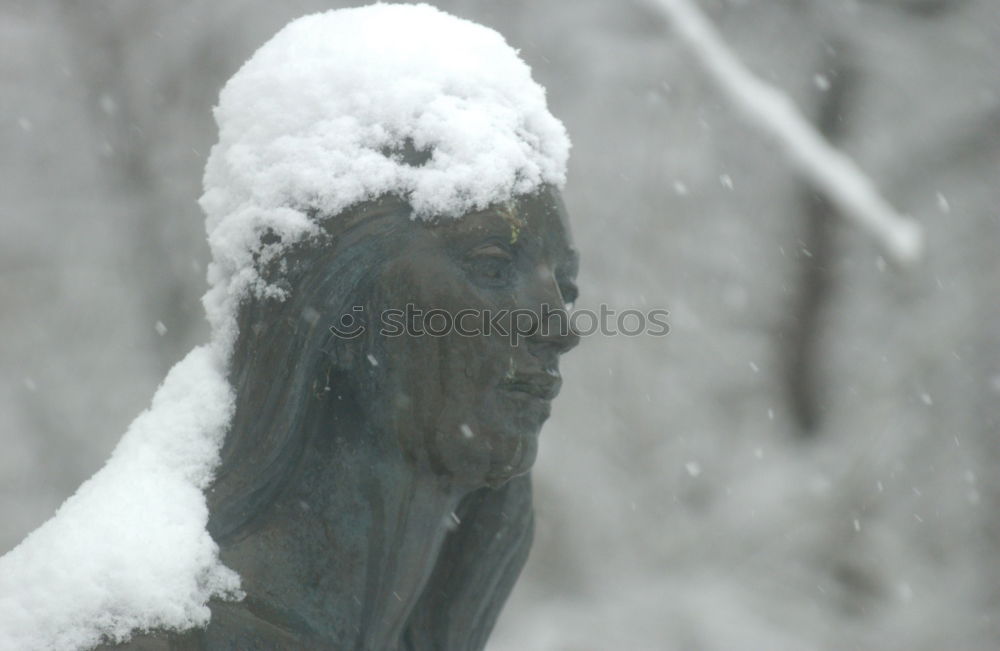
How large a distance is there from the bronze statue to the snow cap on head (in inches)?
2.0

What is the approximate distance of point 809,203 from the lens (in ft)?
22.0

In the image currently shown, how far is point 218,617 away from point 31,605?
30 cm

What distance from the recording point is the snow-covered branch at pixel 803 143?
6609 millimetres

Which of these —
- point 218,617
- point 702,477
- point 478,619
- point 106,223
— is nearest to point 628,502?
point 702,477

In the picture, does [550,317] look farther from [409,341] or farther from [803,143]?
[803,143]

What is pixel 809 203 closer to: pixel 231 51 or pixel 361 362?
pixel 231 51

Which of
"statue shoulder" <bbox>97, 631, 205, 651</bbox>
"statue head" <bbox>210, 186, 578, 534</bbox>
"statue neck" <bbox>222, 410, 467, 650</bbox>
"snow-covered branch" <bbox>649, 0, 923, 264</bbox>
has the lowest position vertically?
"statue shoulder" <bbox>97, 631, 205, 651</bbox>

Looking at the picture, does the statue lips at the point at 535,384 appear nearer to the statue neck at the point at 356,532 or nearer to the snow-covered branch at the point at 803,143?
the statue neck at the point at 356,532

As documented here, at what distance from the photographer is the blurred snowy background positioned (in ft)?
21.2

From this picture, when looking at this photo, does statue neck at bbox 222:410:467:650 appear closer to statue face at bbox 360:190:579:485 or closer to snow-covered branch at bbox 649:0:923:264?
statue face at bbox 360:190:579:485

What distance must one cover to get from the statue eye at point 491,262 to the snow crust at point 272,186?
0.08 meters


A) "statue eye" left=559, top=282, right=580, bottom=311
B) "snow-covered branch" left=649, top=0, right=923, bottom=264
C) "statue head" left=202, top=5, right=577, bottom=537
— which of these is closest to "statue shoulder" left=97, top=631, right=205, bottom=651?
"statue head" left=202, top=5, right=577, bottom=537

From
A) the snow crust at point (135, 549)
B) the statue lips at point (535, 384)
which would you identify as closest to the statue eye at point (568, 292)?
the statue lips at point (535, 384)

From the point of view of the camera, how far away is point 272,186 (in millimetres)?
2330
